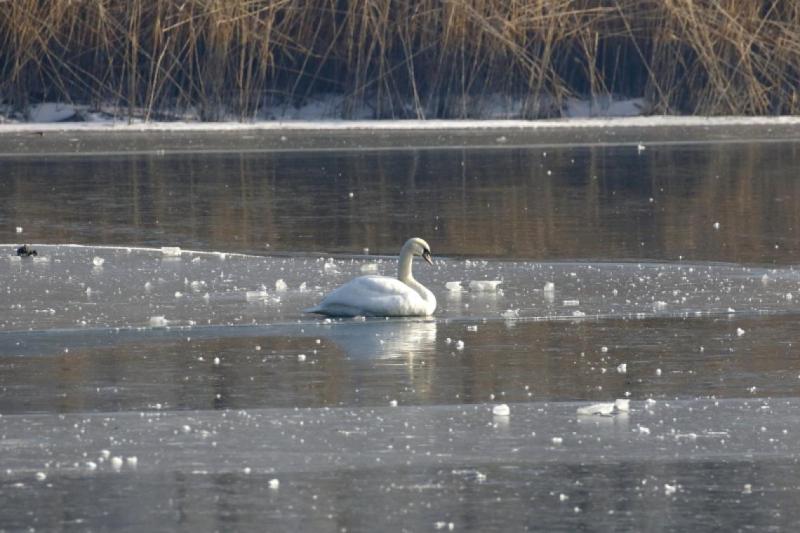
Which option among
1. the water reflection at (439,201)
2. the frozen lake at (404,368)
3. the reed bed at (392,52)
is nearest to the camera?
the frozen lake at (404,368)

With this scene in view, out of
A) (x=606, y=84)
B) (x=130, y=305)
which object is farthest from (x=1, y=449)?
(x=606, y=84)

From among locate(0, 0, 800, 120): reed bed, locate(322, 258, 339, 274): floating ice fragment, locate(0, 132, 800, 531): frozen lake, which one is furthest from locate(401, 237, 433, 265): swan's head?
locate(0, 0, 800, 120): reed bed

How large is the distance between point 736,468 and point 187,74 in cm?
2087

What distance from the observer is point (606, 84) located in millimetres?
28547

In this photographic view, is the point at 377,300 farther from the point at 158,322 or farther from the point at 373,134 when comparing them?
the point at 373,134

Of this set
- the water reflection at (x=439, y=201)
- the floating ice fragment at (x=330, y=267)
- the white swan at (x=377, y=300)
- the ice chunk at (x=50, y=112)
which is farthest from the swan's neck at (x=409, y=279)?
the ice chunk at (x=50, y=112)

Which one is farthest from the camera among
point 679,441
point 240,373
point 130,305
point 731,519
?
point 130,305

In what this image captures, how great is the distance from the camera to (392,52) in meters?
27.5

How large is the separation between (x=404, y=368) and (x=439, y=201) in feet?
28.5

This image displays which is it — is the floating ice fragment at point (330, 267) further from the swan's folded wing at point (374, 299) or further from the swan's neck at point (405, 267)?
the swan's folded wing at point (374, 299)

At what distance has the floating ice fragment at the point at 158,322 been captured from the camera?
31.4 feet

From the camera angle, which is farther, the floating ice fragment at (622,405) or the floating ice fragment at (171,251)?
the floating ice fragment at (171,251)

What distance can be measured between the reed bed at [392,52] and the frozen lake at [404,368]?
9.82 metres

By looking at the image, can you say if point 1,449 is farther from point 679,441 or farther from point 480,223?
point 480,223
